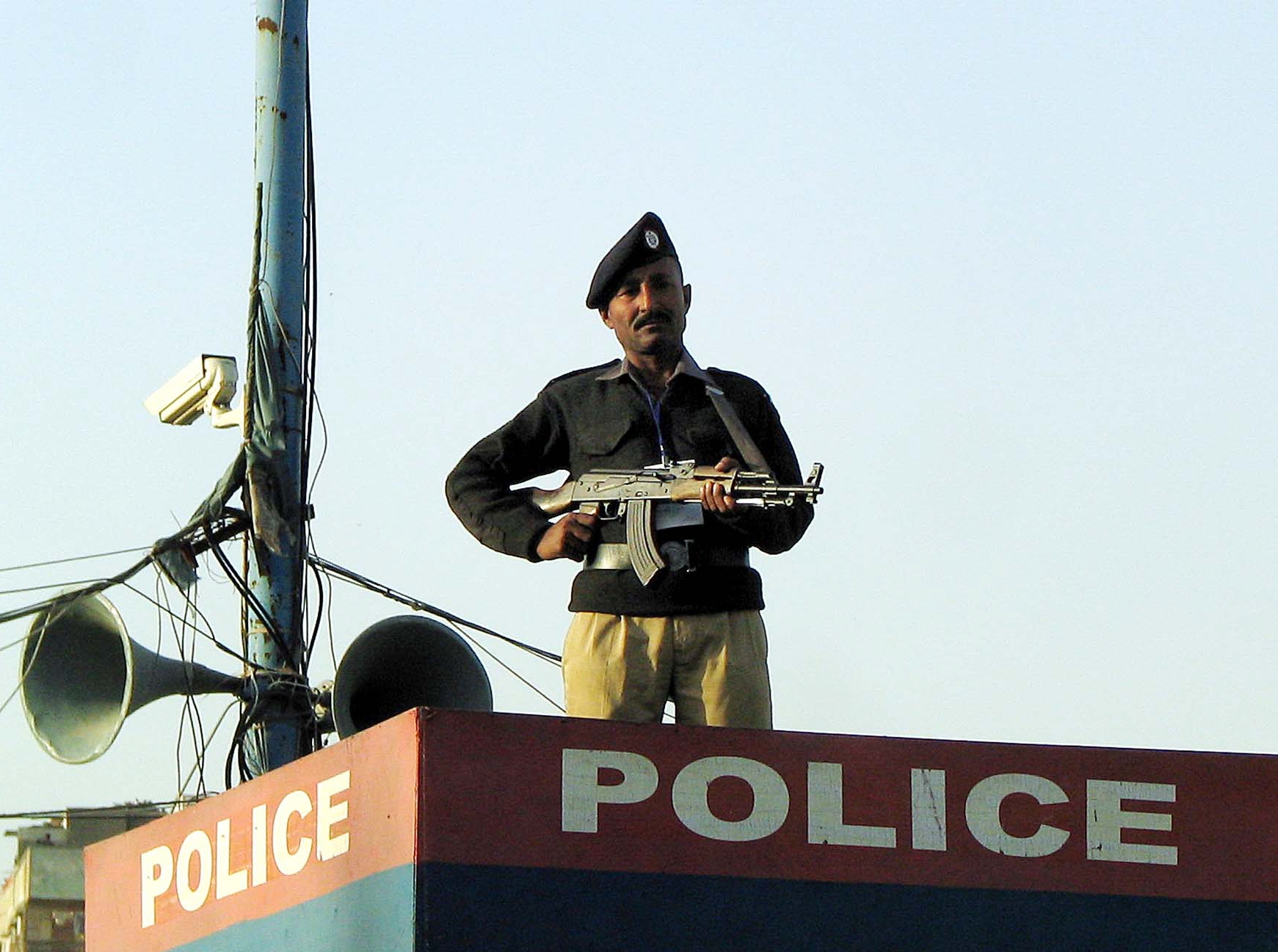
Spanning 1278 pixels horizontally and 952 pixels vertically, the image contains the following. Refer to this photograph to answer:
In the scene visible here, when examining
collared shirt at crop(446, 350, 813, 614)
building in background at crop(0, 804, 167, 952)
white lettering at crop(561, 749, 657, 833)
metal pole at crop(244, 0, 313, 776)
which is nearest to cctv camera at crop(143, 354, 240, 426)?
metal pole at crop(244, 0, 313, 776)

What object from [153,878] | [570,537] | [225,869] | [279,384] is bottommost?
[153,878]

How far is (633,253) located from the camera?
7426 millimetres

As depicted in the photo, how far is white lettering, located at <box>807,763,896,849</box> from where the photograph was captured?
20.8ft

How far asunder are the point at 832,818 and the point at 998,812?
1.56 feet

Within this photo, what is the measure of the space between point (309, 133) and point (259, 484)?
5.76 ft

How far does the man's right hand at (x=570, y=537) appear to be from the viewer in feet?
23.6

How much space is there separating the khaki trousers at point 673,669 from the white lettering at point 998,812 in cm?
89

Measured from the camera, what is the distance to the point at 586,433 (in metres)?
7.44

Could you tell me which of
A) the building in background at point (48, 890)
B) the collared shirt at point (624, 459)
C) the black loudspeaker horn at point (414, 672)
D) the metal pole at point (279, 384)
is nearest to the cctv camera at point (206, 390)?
the metal pole at point (279, 384)

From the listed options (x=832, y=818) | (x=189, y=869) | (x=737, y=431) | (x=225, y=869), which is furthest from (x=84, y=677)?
(x=832, y=818)

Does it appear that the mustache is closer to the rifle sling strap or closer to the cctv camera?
the rifle sling strap

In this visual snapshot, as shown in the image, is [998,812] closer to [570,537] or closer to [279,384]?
[570,537]

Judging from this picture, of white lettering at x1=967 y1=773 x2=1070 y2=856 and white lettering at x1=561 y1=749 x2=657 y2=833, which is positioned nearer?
white lettering at x1=561 y1=749 x2=657 y2=833

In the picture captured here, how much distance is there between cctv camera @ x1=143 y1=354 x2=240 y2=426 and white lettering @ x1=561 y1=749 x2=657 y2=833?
18.0ft
